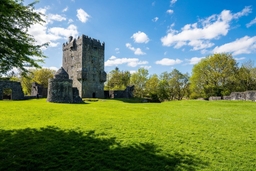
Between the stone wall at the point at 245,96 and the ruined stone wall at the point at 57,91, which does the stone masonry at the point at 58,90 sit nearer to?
the ruined stone wall at the point at 57,91

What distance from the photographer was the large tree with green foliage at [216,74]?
45844 millimetres

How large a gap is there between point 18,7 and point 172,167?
7948 mm

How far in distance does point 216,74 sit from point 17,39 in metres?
50.1

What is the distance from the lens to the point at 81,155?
20.1 ft

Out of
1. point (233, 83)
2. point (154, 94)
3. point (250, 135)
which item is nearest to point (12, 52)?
point (250, 135)

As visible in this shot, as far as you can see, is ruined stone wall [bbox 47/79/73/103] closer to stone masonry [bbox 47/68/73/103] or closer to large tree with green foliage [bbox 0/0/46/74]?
stone masonry [bbox 47/68/73/103]

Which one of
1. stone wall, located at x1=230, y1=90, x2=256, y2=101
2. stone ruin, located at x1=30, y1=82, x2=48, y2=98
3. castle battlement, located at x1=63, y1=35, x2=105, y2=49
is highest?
castle battlement, located at x1=63, y1=35, x2=105, y2=49

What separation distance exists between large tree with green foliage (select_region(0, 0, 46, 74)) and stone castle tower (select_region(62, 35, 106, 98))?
37005 millimetres

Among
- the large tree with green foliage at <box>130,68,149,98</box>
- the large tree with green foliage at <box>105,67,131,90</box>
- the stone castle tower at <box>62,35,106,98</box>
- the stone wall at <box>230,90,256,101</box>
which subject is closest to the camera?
the stone wall at <box>230,90,256,101</box>

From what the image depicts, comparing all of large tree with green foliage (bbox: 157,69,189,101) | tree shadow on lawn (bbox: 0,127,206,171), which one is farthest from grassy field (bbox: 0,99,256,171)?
large tree with green foliage (bbox: 157,69,189,101)

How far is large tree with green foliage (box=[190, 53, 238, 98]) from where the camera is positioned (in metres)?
45.8

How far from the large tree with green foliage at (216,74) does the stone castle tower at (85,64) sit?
98.3ft

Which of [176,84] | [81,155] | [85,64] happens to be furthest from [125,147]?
[176,84]

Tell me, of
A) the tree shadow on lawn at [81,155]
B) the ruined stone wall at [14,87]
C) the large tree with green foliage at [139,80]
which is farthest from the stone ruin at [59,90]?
the large tree with green foliage at [139,80]
